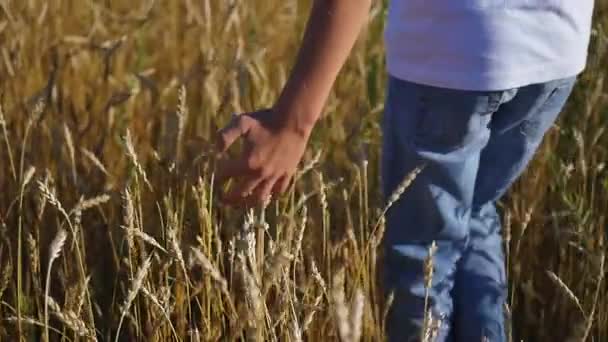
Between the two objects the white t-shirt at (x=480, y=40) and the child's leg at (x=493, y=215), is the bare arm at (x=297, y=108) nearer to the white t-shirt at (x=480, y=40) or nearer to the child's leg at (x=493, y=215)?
the white t-shirt at (x=480, y=40)

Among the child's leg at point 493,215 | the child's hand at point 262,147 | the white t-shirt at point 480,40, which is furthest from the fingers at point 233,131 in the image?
the child's leg at point 493,215

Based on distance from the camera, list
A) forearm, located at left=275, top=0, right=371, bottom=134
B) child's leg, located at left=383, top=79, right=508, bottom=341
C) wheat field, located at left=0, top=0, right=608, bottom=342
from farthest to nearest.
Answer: wheat field, located at left=0, top=0, right=608, bottom=342
child's leg, located at left=383, top=79, right=508, bottom=341
forearm, located at left=275, top=0, right=371, bottom=134

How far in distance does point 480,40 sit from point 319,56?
16cm

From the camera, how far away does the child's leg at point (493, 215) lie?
1.13 metres

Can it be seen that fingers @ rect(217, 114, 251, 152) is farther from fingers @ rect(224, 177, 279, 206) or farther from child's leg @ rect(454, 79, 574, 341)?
child's leg @ rect(454, 79, 574, 341)

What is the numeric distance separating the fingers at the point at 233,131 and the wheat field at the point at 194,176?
0.18 metres

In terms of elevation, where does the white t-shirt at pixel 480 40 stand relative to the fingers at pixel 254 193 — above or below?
above

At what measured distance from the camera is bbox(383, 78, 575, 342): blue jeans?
104 centimetres

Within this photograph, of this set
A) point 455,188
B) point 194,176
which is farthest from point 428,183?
point 194,176

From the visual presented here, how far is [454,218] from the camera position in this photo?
1136 mm

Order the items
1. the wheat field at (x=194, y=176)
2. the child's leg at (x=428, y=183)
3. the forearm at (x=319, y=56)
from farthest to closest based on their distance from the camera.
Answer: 1. the wheat field at (x=194, y=176)
2. the child's leg at (x=428, y=183)
3. the forearm at (x=319, y=56)

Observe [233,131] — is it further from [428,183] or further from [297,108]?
[428,183]

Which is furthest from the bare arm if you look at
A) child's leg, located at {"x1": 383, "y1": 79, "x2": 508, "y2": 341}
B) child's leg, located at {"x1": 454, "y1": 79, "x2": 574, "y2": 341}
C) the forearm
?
child's leg, located at {"x1": 454, "y1": 79, "x2": 574, "y2": 341}

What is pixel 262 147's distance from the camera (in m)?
→ 0.97
